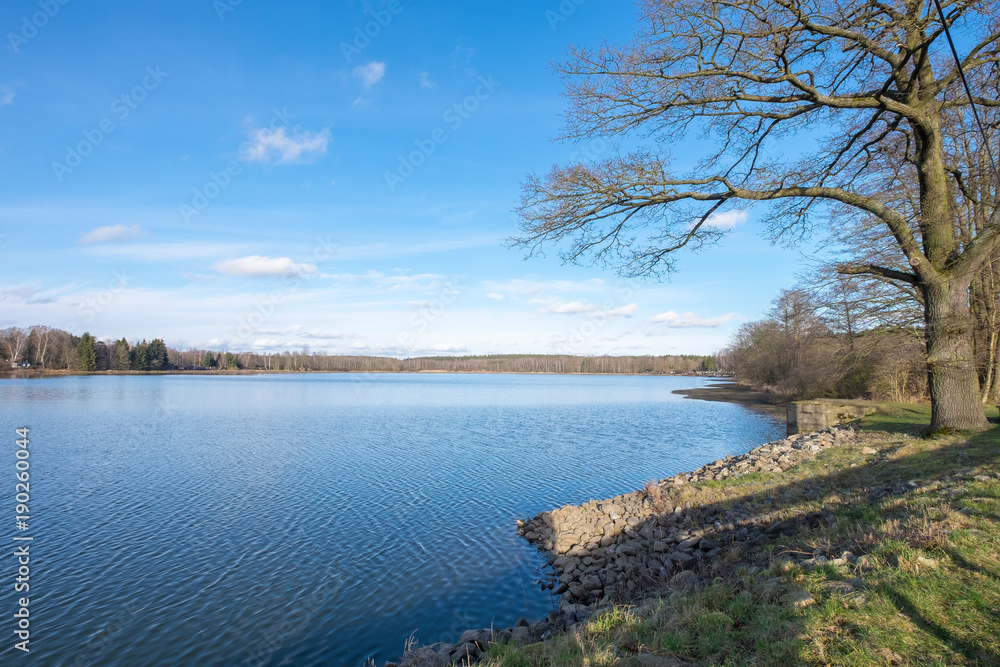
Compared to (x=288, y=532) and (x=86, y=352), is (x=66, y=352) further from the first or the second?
(x=288, y=532)

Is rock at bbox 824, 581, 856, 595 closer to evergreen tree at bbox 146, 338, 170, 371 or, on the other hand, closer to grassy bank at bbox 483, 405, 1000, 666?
grassy bank at bbox 483, 405, 1000, 666

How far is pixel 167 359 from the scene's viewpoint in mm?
122125

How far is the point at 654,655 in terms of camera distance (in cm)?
440

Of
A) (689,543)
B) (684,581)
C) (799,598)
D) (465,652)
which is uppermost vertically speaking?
(799,598)

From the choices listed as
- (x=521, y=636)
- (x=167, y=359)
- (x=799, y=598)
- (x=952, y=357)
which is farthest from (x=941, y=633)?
(x=167, y=359)

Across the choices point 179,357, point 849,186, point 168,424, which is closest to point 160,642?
point 849,186

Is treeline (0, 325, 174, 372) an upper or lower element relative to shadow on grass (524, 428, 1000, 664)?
upper

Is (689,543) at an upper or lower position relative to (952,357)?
lower

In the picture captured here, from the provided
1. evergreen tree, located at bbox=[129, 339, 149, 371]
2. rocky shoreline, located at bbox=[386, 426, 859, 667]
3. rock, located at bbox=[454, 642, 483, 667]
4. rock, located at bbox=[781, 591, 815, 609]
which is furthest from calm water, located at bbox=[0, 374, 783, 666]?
evergreen tree, located at bbox=[129, 339, 149, 371]

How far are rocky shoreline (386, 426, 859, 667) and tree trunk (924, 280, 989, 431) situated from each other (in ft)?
9.49

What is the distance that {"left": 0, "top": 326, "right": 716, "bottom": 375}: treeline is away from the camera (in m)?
89.2

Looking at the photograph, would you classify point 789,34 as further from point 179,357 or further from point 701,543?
point 179,357

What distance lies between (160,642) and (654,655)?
7231 millimetres

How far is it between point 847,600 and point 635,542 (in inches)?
244
